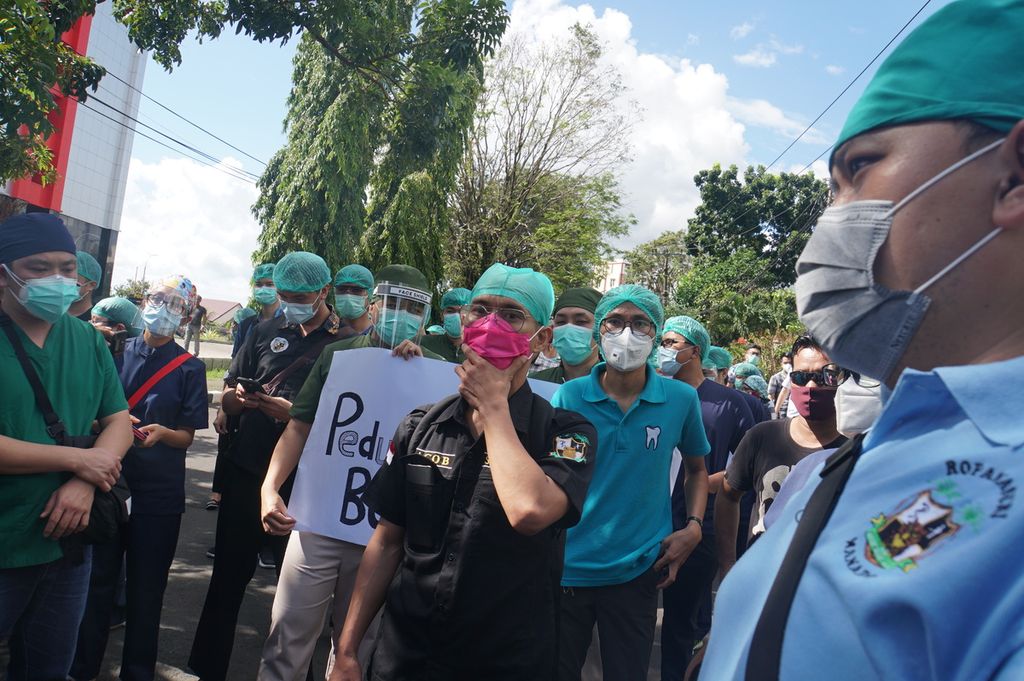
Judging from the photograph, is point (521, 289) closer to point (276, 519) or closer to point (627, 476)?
point (627, 476)

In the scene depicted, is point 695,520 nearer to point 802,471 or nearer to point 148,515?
point 802,471

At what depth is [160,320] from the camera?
4273mm

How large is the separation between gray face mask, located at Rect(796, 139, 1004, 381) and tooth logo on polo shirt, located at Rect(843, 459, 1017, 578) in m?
0.28

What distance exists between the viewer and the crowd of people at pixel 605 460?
809mm

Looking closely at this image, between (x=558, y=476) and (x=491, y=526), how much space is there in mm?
241

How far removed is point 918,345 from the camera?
990mm

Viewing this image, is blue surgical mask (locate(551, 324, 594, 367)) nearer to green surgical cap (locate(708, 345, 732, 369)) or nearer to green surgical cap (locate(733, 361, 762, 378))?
green surgical cap (locate(708, 345, 732, 369))

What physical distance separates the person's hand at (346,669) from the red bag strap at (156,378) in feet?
7.80

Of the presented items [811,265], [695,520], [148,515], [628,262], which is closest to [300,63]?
[148,515]

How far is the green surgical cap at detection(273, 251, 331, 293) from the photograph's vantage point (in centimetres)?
451

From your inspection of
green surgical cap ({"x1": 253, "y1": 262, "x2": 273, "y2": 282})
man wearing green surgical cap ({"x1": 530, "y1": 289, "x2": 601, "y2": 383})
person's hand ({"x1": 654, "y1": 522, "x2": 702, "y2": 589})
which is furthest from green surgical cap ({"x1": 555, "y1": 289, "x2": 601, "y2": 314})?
green surgical cap ({"x1": 253, "y1": 262, "x2": 273, "y2": 282})

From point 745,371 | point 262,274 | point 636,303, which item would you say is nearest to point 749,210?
point 745,371

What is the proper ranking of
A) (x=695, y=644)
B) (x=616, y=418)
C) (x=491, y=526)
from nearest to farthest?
(x=491, y=526), (x=616, y=418), (x=695, y=644)

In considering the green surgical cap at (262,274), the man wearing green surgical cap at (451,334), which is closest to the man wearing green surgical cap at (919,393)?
the man wearing green surgical cap at (451,334)
